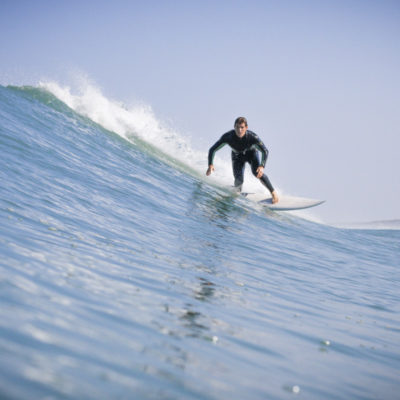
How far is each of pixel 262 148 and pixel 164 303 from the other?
7.71m

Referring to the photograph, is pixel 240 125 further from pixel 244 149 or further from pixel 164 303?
pixel 164 303

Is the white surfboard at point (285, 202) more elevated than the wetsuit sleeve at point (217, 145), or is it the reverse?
the wetsuit sleeve at point (217, 145)

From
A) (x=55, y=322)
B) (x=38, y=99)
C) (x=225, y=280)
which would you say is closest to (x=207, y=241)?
(x=225, y=280)

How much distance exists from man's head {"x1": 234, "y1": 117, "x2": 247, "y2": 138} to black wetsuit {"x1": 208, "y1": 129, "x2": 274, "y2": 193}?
22 centimetres

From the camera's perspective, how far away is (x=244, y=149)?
33.3ft

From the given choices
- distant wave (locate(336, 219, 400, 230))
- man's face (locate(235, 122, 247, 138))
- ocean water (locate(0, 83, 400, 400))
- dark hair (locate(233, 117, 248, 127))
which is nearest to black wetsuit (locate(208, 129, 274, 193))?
man's face (locate(235, 122, 247, 138))

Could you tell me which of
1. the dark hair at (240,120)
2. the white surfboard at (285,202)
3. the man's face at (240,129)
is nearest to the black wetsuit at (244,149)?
the man's face at (240,129)

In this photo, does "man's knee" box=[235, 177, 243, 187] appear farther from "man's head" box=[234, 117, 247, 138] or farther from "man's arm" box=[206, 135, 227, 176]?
"man's head" box=[234, 117, 247, 138]

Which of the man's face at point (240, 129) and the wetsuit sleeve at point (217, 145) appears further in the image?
the wetsuit sleeve at point (217, 145)

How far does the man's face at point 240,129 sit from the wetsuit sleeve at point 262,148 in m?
0.41

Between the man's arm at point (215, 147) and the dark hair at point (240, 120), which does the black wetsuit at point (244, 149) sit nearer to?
the man's arm at point (215, 147)

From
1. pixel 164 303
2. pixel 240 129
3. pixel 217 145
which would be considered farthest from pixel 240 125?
pixel 164 303

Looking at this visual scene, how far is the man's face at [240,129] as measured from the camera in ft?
31.1

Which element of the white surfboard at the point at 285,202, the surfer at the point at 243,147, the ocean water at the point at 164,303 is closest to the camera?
the ocean water at the point at 164,303
